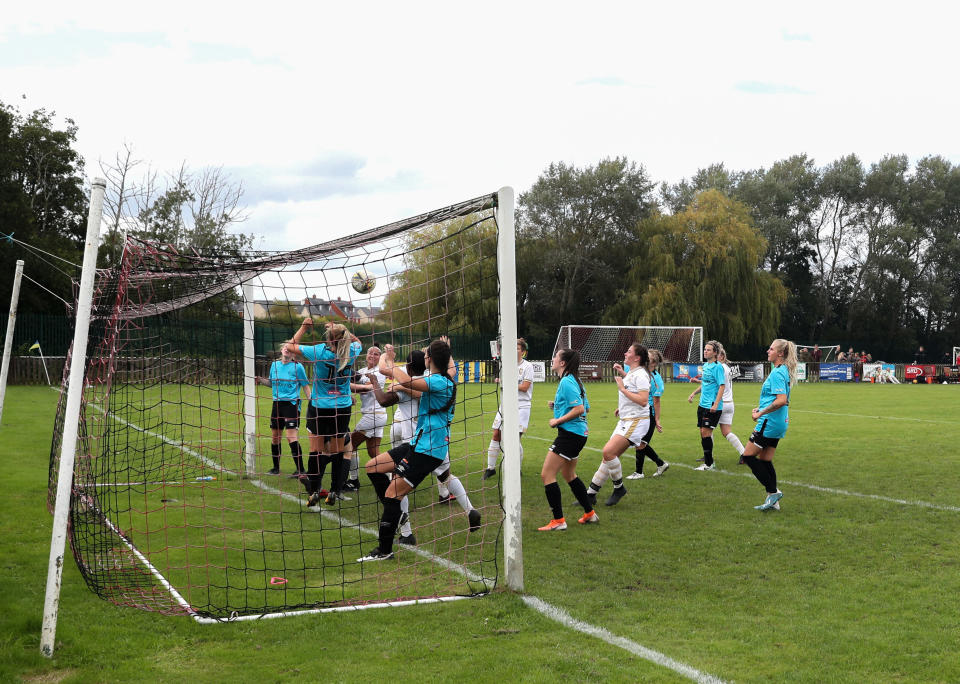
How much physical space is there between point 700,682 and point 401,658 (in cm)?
164

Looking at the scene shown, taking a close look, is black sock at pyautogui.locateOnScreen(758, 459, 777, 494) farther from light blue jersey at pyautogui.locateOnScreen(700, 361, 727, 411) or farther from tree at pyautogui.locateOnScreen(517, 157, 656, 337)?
tree at pyautogui.locateOnScreen(517, 157, 656, 337)

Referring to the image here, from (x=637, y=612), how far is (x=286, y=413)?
617 cm

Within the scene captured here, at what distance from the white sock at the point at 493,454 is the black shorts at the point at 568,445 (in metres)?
2.56

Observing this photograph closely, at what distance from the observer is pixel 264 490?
933 centimetres

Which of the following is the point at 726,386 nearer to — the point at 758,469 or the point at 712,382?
the point at 712,382

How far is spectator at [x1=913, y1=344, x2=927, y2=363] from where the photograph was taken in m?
53.5

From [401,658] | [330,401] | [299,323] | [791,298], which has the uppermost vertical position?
[791,298]

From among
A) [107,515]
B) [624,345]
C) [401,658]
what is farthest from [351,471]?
[624,345]

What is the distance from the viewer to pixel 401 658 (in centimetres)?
434

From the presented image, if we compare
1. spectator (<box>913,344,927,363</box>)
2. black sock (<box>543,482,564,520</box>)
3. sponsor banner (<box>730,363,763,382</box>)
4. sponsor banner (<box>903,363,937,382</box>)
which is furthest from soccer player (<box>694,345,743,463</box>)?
spectator (<box>913,344,927,363</box>)

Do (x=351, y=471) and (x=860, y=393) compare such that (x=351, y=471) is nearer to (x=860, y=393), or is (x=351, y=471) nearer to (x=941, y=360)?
(x=860, y=393)

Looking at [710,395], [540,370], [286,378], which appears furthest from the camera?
[540,370]

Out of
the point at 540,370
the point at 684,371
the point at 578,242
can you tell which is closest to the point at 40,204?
the point at 540,370

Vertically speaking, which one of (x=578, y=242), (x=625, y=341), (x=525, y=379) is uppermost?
(x=578, y=242)
